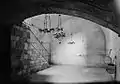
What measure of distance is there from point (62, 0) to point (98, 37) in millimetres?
11200

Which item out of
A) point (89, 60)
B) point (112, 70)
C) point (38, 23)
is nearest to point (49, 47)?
point (38, 23)

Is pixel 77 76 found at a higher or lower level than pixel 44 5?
lower

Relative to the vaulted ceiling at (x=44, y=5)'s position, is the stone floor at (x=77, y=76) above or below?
below

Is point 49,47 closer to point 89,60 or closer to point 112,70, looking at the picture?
point 89,60

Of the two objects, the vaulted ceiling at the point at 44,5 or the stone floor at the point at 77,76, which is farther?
the stone floor at the point at 77,76

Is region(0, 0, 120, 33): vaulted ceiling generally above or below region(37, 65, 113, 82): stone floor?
above

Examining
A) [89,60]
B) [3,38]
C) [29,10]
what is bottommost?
[89,60]

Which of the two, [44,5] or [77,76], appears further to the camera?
[77,76]

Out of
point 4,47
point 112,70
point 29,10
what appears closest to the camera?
point 4,47

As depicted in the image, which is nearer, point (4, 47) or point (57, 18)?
point (4, 47)

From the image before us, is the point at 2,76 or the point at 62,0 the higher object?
the point at 62,0

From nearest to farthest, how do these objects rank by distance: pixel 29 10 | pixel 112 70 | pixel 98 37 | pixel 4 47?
1. pixel 4 47
2. pixel 29 10
3. pixel 112 70
4. pixel 98 37

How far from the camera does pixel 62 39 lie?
56.1 feet

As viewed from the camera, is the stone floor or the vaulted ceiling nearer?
the vaulted ceiling
